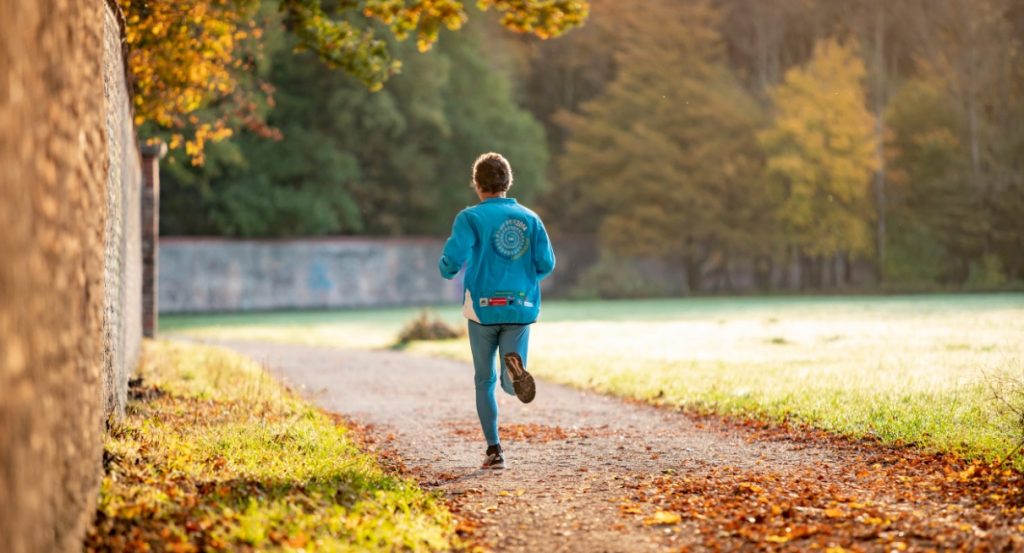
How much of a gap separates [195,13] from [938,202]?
1556 inches

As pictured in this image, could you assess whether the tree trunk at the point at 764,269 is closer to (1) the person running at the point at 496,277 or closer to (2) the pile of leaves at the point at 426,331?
(2) the pile of leaves at the point at 426,331

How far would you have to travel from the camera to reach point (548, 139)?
54312 millimetres

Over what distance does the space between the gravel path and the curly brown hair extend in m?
1.83

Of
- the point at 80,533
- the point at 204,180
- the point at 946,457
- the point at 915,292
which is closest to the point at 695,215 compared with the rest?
the point at 915,292

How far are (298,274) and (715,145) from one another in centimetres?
1744

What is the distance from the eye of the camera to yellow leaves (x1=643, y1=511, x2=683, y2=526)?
5.76 metres

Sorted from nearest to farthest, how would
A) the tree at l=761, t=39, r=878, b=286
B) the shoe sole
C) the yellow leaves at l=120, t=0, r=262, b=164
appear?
the shoe sole
the yellow leaves at l=120, t=0, r=262, b=164
the tree at l=761, t=39, r=878, b=286

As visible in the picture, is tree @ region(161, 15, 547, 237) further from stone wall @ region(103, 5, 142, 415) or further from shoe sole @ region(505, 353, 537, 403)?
shoe sole @ region(505, 353, 537, 403)

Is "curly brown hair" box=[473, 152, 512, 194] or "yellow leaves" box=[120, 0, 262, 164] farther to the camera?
"yellow leaves" box=[120, 0, 262, 164]

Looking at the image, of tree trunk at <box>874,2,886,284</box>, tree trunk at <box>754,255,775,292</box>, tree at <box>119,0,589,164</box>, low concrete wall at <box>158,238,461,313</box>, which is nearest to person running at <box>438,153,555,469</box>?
tree at <box>119,0,589,164</box>

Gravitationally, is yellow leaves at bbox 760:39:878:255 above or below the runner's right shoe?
above

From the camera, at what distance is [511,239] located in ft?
24.0

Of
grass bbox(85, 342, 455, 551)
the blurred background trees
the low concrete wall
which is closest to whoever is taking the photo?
grass bbox(85, 342, 455, 551)

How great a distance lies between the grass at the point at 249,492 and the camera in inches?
196
